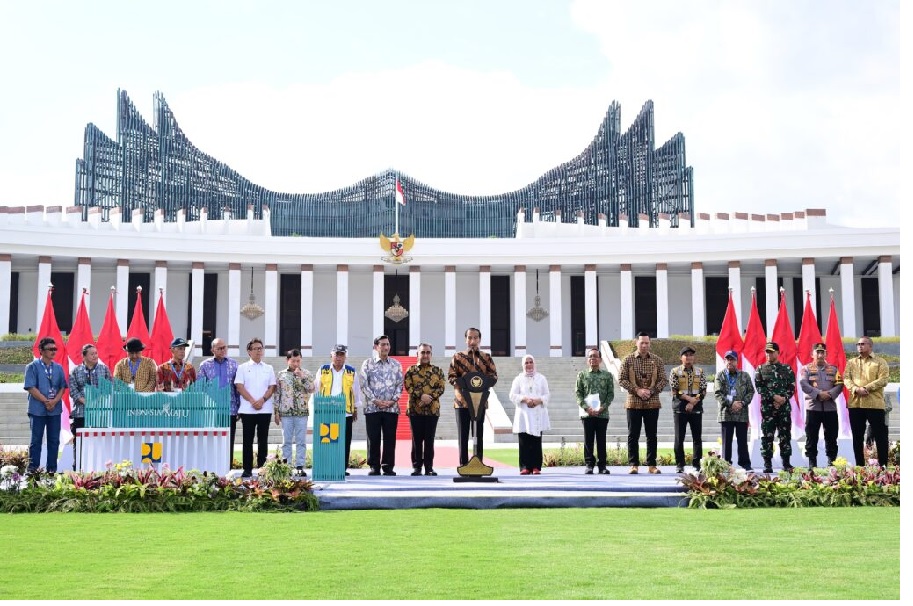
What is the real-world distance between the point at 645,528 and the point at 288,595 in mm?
3578

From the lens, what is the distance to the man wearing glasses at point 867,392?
12156 mm

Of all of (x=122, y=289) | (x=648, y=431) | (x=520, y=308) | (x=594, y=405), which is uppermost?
(x=122, y=289)

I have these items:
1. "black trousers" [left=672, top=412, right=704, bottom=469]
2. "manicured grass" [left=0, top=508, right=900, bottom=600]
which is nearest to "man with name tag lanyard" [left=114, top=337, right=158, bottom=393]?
"manicured grass" [left=0, top=508, right=900, bottom=600]

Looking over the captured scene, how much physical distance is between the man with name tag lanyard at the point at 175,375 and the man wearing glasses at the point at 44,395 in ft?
3.54

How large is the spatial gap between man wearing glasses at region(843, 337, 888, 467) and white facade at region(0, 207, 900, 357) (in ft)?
71.0

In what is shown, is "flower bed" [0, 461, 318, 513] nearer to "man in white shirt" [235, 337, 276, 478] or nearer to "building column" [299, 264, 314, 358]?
"man in white shirt" [235, 337, 276, 478]

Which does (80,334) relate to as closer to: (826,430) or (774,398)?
(774,398)

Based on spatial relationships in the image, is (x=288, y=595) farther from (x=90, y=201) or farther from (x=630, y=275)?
(x=90, y=201)

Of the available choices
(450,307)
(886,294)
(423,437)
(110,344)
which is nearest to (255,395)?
(423,437)

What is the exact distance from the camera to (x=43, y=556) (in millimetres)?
6824

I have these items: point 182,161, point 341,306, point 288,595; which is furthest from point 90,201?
point 288,595

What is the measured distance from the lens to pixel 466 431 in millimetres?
11977

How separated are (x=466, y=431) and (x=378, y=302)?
2305cm

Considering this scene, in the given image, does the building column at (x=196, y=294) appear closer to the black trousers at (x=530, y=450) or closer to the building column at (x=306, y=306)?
the building column at (x=306, y=306)
